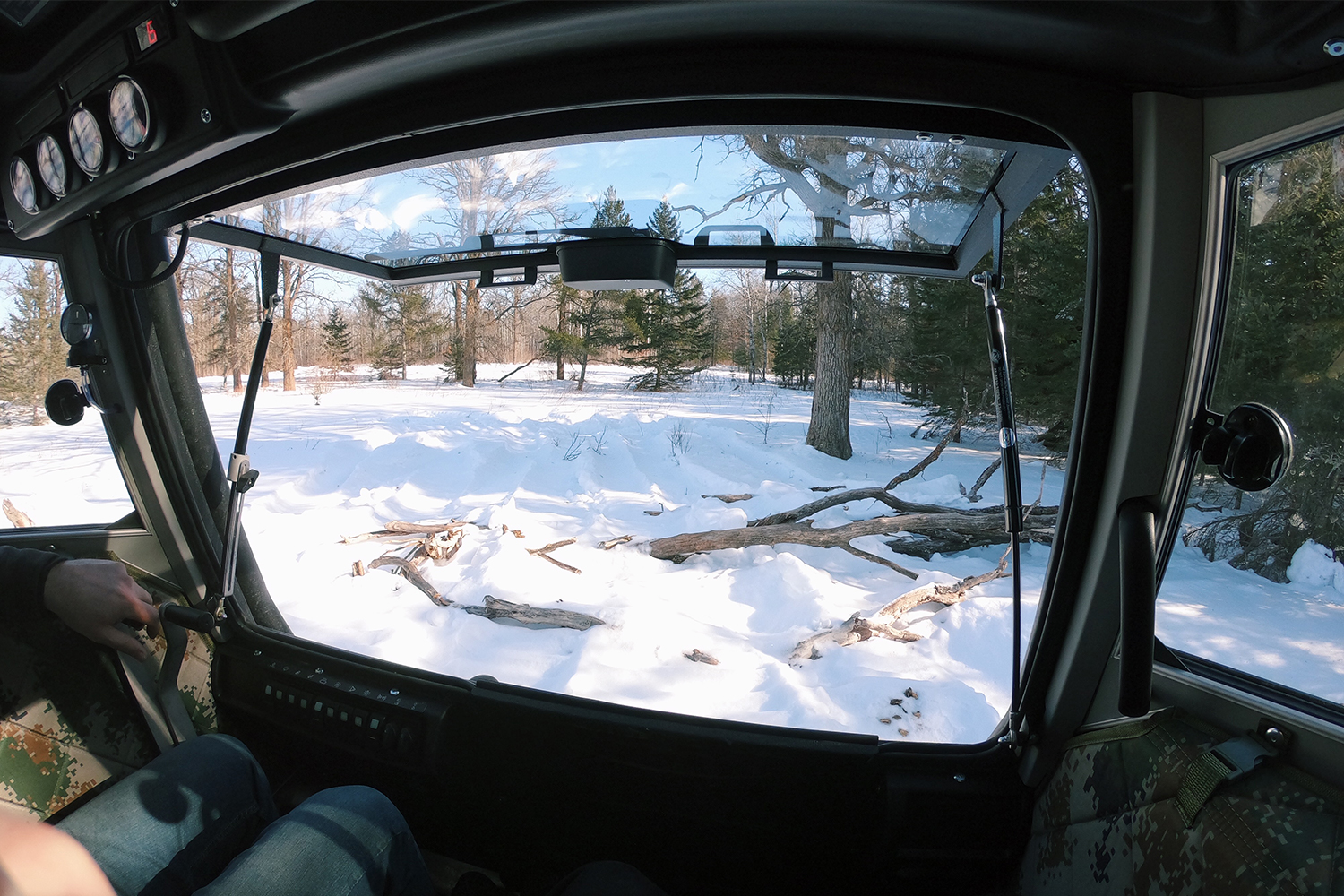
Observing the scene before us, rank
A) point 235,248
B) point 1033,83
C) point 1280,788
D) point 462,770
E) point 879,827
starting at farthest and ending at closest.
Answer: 1. point 235,248
2. point 462,770
3. point 879,827
4. point 1033,83
5. point 1280,788

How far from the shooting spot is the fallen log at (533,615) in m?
2.62

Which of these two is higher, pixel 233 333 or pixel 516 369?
pixel 233 333

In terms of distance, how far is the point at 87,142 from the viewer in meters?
1.29

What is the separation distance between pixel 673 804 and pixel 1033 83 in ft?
5.71

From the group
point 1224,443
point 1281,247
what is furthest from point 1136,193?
point 1224,443

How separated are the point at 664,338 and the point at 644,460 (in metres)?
1.09

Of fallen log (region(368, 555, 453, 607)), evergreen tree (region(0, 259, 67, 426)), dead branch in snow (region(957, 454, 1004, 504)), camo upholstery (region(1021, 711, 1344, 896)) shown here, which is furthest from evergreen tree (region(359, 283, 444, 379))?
dead branch in snow (region(957, 454, 1004, 504))

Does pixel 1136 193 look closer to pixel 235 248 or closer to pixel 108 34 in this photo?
pixel 108 34

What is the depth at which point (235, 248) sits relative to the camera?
6.66 ft

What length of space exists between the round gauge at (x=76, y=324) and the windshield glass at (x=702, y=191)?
0.61 m

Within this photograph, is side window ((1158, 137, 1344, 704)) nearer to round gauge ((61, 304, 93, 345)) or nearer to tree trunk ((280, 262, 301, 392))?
tree trunk ((280, 262, 301, 392))

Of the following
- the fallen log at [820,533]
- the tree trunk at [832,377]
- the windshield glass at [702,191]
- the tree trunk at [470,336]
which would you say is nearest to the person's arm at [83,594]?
the windshield glass at [702,191]

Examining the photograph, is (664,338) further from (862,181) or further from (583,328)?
(862,181)

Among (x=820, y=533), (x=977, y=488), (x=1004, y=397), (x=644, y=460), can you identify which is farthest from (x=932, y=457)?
(x=1004, y=397)
